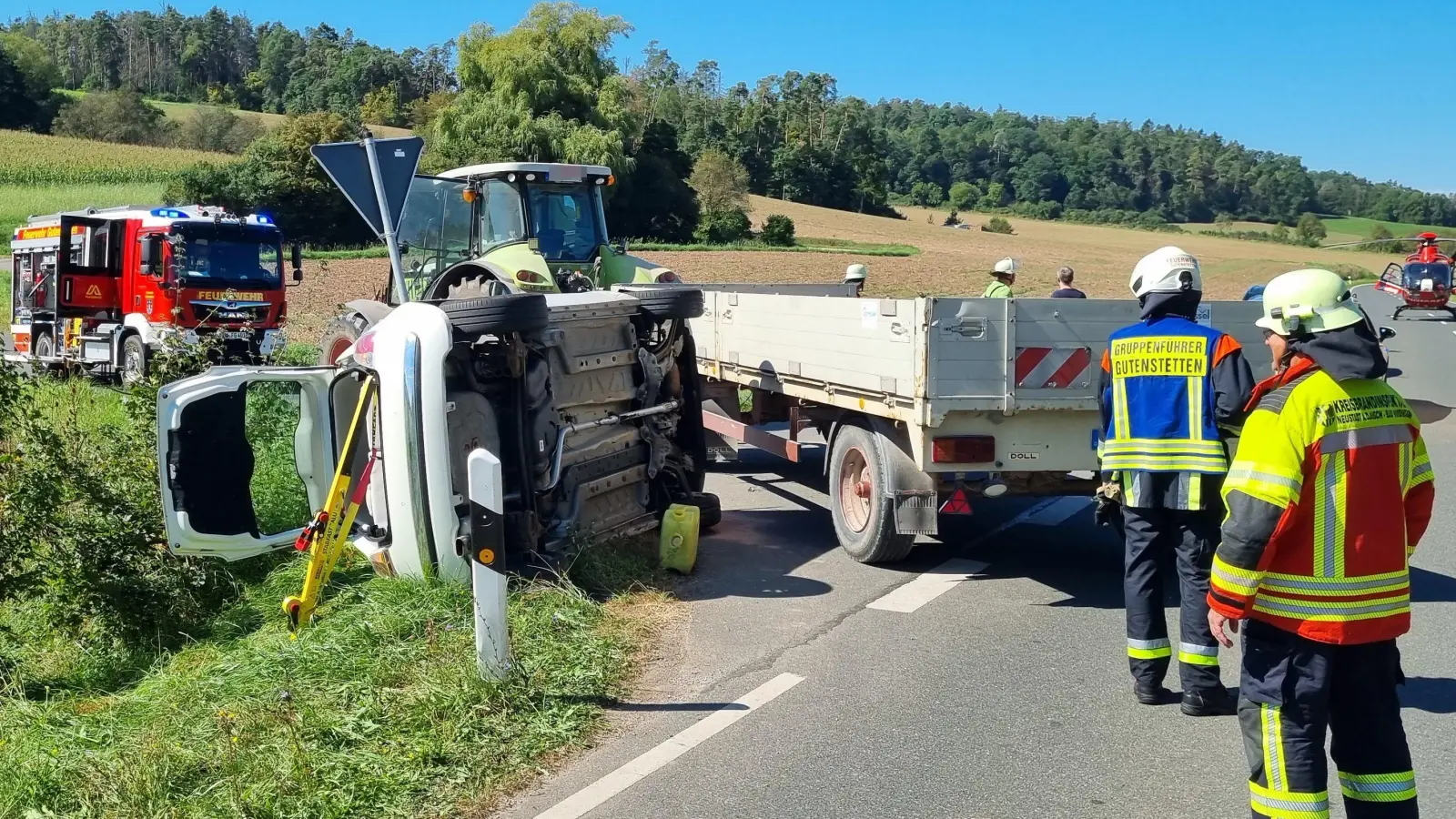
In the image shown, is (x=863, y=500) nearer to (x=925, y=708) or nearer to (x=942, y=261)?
(x=925, y=708)

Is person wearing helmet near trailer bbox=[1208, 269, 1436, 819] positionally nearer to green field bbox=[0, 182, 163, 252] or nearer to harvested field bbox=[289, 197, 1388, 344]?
harvested field bbox=[289, 197, 1388, 344]

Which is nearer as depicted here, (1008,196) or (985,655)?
(985,655)

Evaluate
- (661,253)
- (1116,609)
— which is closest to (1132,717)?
(1116,609)

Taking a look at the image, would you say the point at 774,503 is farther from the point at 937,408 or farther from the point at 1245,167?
the point at 1245,167

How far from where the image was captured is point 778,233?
6575 centimetres

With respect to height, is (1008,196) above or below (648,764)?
above

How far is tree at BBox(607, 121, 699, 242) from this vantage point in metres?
62.8

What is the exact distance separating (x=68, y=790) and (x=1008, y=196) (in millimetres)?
120954

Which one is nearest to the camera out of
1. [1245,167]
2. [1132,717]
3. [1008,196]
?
[1132,717]

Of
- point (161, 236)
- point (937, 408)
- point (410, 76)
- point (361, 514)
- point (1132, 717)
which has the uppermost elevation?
point (410, 76)

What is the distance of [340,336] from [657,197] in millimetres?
54140

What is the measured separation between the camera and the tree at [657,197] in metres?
62.8

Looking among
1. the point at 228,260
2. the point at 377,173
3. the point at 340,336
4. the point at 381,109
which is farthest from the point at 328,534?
the point at 381,109

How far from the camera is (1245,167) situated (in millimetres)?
111500
